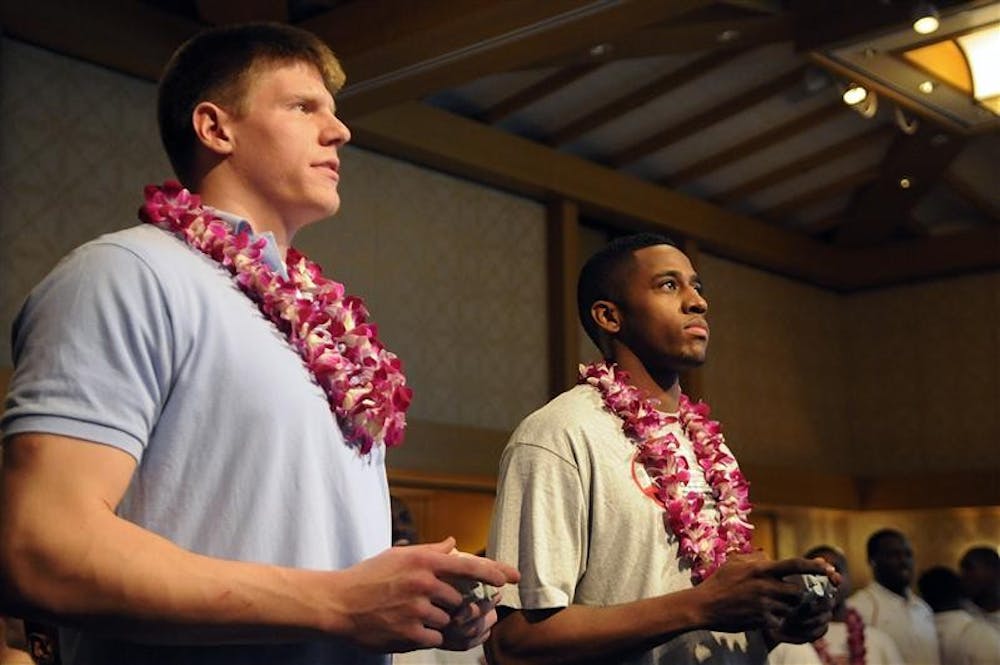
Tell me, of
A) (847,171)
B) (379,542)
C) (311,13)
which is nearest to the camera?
(379,542)

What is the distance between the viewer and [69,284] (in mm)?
1250

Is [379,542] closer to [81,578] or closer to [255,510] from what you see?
[255,510]

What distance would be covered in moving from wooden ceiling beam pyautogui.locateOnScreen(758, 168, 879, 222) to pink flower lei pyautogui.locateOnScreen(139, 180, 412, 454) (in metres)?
8.52

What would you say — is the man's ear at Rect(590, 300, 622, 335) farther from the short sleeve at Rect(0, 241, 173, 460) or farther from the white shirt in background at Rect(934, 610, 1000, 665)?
the white shirt in background at Rect(934, 610, 1000, 665)

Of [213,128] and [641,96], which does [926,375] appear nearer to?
[641,96]

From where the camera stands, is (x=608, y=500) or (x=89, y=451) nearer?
(x=89, y=451)

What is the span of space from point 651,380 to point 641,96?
5550mm

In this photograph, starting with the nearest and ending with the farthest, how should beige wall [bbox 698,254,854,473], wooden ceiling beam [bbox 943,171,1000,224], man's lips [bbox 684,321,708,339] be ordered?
man's lips [bbox 684,321,708,339]
wooden ceiling beam [bbox 943,171,1000,224]
beige wall [bbox 698,254,854,473]

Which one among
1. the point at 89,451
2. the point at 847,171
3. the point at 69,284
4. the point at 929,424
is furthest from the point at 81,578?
the point at 929,424

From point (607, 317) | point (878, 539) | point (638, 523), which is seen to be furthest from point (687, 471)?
point (878, 539)

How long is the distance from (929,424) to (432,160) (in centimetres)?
482

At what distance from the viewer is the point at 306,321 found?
145 centimetres

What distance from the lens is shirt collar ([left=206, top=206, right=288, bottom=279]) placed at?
4.80ft

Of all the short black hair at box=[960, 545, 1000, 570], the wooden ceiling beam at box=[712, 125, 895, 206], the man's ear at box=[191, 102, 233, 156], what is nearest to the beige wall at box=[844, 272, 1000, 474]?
the wooden ceiling beam at box=[712, 125, 895, 206]
